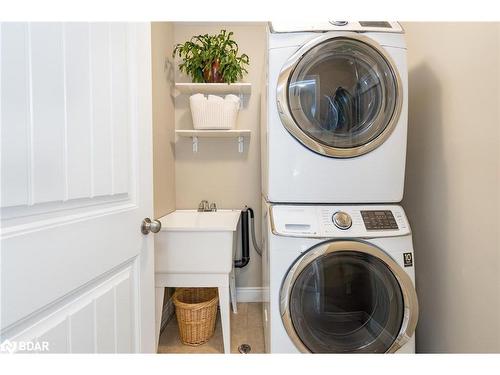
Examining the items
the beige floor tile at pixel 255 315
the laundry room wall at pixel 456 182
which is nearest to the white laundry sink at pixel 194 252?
the beige floor tile at pixel 255 315

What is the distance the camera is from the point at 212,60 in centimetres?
187

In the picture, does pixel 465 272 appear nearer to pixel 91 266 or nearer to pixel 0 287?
pixel 91 266

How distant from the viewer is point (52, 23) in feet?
1.96

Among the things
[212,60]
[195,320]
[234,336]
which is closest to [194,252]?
[195,320]

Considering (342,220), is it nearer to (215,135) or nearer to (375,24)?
(375,24)

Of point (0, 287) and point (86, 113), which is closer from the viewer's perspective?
point (0, 287)

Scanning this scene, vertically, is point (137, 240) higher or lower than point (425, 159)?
lower

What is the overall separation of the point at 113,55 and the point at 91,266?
0.65 meters

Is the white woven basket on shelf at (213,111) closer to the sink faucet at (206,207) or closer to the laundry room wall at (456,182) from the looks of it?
the sink faucet at (206,207)

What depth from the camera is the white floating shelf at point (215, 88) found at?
6.21 feet

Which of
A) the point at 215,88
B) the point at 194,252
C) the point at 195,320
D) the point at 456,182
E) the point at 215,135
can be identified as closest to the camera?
the point at 456,182

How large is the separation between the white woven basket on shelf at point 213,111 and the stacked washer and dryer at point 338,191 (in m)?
0.76

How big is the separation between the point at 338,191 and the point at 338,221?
0.47 feet
